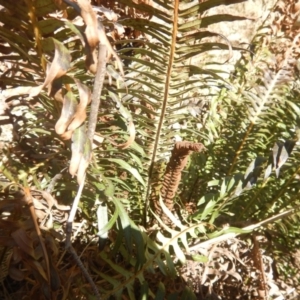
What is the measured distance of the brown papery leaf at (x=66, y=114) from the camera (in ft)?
2.93

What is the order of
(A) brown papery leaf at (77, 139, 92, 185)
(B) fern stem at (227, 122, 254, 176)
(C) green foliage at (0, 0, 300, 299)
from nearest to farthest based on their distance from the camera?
(A) brown papery leaf at (77, 139, 92, 185) < (C) green foliage at (0, 0, 300, 299) < (B) fern stem at (227, 122, 254, 176)

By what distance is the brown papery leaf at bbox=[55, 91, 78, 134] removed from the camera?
892mm

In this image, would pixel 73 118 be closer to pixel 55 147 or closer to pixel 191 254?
pixel 55 147

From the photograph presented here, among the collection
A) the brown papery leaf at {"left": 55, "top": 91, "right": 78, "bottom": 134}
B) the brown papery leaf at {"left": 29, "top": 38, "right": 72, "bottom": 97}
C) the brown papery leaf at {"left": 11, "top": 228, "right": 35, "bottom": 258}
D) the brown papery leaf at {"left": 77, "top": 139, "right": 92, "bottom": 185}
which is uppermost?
the brown papery leaf at {"left": 29, "top": 38, "right": 72, "bottom": 97}

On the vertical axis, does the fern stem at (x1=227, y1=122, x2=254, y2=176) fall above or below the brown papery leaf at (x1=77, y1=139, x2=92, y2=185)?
below

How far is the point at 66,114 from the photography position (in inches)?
35.9

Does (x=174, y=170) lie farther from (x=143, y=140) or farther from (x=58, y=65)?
(x=58, y=65)

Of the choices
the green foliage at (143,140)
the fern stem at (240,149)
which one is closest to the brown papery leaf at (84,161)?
the green foliage at (143,140)

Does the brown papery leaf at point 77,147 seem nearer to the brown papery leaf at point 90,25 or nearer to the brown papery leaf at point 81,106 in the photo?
the brown papery leaf at point 81,106

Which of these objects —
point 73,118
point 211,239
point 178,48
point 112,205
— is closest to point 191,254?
point 211,239

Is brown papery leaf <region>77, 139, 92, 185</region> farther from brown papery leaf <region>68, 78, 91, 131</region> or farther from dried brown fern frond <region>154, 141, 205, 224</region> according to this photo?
dried brown fern frond <region>154, 141, 205, 224</region>

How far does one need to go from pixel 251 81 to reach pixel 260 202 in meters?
0.43

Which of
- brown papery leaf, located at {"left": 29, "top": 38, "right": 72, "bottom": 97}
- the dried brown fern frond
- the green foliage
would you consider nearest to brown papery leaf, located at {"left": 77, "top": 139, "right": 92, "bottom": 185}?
the green foliage

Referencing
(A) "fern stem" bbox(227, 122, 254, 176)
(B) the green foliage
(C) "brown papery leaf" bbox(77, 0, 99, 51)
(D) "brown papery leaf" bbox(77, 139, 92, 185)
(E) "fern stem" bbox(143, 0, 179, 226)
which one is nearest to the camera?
(C) "brown papery leaf" bbox(77, 0, 99, 51)
